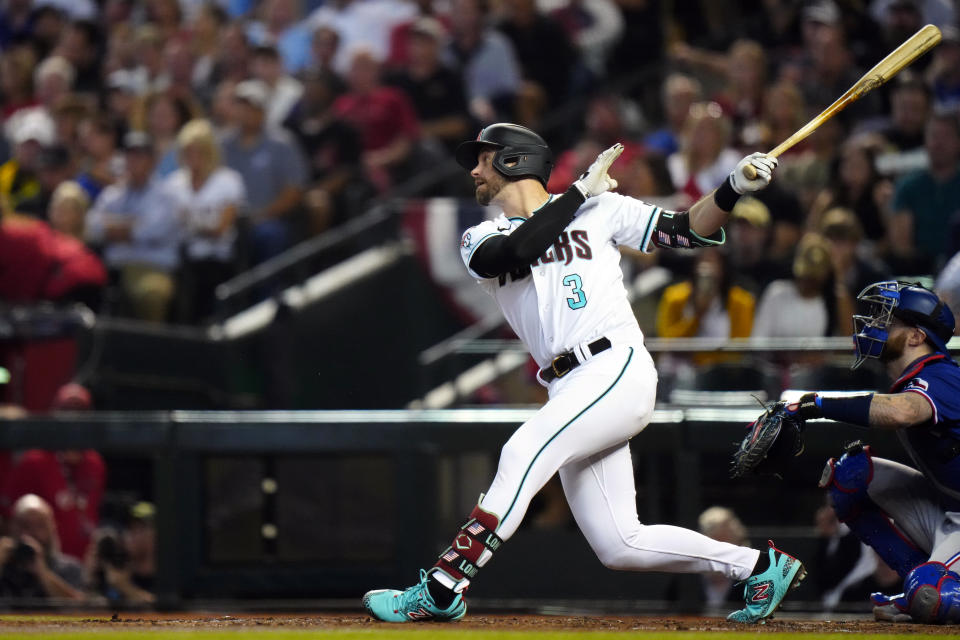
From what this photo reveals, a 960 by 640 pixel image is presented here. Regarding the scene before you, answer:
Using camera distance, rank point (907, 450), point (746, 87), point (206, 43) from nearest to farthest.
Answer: point (907, 450) → point (746, 87) → point (206, 43)

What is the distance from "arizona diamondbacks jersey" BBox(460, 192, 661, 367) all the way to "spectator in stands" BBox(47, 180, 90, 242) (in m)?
4.65

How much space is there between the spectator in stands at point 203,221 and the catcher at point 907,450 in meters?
4.98

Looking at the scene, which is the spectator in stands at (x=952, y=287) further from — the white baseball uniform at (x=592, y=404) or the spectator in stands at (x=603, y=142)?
the spectator in stands at (x=603, y=142)

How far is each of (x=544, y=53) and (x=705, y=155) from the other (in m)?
2.43

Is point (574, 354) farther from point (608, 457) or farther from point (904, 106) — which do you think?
point (904, 106)

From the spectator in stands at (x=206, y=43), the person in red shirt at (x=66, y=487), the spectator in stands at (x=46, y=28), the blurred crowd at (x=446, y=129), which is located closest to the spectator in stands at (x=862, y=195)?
the blurred crowd at (x=446, y=129)

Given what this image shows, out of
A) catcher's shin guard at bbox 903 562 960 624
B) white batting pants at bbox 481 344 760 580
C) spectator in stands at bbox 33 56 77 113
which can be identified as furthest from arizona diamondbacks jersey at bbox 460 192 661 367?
spectator in stands at bbox 33 56 77 113

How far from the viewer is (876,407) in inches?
181

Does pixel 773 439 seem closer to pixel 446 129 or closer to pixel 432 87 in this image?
pixel 446 129

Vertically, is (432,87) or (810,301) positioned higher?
(432,87)

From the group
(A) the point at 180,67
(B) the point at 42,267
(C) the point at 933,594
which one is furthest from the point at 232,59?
(C) the point at 933,594

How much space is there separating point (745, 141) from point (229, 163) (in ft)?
11.5

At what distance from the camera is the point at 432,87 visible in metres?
9.98

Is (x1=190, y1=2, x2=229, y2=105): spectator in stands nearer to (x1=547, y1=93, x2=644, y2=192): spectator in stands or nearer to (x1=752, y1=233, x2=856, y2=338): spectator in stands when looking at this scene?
(x1=547, y1=93, x2=644, y2=192): spectator in stands
